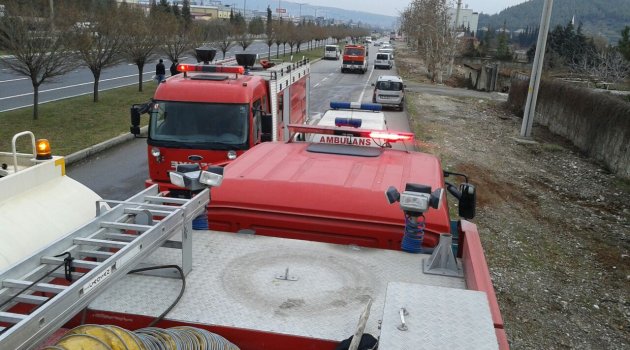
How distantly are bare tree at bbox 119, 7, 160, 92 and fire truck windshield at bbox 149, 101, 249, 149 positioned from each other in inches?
680

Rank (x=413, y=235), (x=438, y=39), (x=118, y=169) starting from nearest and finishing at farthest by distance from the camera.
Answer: (x=413, y=235)
(x=118, y=169)
(x=438, y=39)

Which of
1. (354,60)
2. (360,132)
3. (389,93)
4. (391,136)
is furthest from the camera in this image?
(354,60)

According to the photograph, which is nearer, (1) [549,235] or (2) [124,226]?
(2) [124,226]

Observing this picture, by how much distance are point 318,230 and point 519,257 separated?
20.2 feet

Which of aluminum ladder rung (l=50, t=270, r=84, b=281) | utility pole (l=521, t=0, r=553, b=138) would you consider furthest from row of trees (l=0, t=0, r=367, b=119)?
aluminum ladder rung (l=50, t=270, r=84, b=281)

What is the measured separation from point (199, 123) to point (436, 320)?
25.1 feet

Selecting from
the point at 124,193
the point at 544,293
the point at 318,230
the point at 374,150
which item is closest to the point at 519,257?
the point at 544,293

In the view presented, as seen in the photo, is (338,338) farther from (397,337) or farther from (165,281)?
(165,281)

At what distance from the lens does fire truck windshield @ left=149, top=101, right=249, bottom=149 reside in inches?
375

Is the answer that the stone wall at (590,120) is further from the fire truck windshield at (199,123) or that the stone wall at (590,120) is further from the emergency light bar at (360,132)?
the emergency light bar at (360,132)

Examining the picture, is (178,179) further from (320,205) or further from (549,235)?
(549,235)

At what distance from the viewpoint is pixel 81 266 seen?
9.23 ft

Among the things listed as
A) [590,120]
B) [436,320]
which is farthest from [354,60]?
[436,320]

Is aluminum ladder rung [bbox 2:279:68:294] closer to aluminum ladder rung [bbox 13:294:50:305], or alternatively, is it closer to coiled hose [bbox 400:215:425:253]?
aluminum ladder rung [bbox 13:294:50:305]
